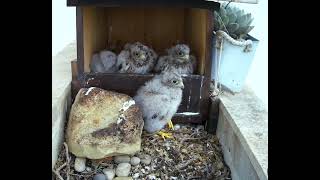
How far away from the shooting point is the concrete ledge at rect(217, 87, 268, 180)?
1876mm

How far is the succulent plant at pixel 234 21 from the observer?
277 centimetres

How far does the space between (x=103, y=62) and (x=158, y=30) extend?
77 cm

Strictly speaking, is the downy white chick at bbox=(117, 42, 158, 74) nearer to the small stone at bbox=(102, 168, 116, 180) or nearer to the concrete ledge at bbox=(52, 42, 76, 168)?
the concrete ledge at bbox=(52, 42, 76, 168)

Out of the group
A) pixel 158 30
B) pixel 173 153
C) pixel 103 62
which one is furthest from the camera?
pixel 158 30

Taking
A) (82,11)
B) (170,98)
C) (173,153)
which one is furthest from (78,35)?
(173,153)

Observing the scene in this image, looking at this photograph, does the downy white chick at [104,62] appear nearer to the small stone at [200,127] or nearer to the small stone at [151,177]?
the small stone at [200,127]

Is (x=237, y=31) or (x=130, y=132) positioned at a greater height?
(x=237, y=31)

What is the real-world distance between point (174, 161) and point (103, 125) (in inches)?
17.3

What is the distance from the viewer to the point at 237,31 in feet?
9.19

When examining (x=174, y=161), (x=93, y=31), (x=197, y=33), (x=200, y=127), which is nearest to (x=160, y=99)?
(x=200, y=127)

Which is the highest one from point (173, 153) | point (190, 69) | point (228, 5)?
point (228, 5)

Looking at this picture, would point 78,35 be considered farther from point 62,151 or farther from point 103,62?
point 62,151

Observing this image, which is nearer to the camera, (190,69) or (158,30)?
(190,69)

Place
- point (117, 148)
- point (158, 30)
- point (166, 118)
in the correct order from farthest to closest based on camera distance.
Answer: point (158, 30)
point (166, 118)
point (117, 148)
